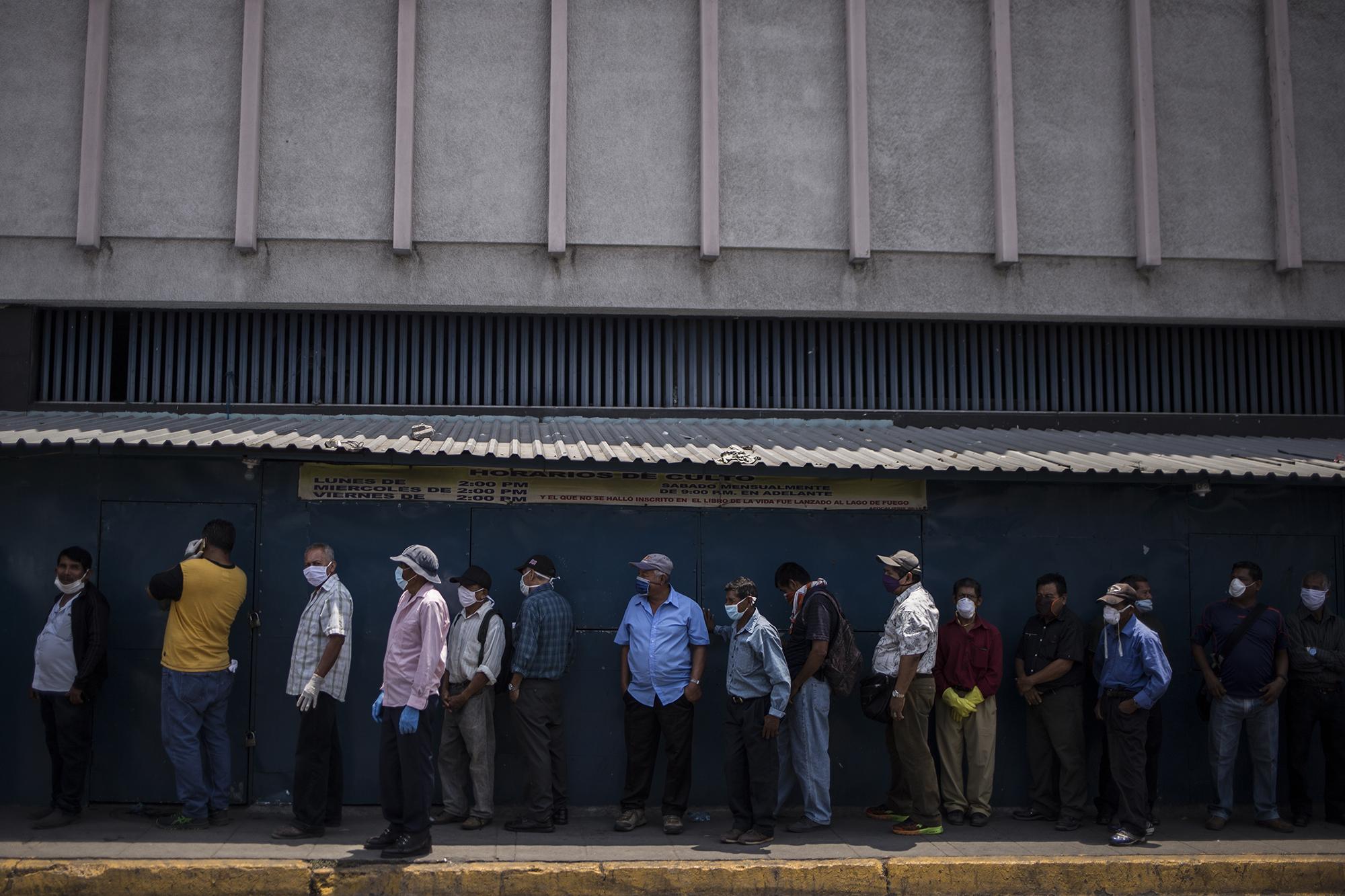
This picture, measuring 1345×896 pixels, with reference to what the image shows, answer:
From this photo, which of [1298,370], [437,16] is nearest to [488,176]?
[437,16]

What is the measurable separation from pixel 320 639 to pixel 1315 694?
7.65 meters

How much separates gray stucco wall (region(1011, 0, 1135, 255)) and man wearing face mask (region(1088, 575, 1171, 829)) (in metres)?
4.06

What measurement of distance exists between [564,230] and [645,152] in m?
1.13

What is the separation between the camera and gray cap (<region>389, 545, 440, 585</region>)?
8039 mm

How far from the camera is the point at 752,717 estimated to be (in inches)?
340

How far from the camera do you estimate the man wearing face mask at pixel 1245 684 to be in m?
9.28

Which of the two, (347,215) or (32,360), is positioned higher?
(347,215)

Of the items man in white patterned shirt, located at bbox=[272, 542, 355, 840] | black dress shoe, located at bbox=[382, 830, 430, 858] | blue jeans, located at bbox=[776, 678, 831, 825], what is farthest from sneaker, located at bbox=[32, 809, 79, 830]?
blue jeans, located at bbox=[776, 678, 831, 825]

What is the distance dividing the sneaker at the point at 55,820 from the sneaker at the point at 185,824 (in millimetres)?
624

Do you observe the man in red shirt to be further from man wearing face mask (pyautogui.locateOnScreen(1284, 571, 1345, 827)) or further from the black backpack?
the black backpack

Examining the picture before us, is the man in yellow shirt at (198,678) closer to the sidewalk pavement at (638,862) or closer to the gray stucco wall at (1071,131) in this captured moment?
the sidewalk pavement at (638,862)

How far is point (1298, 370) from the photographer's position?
1237 cm

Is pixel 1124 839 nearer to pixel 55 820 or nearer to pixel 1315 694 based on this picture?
pixel 1315 694

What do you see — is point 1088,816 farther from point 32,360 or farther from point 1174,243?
point 32,360
